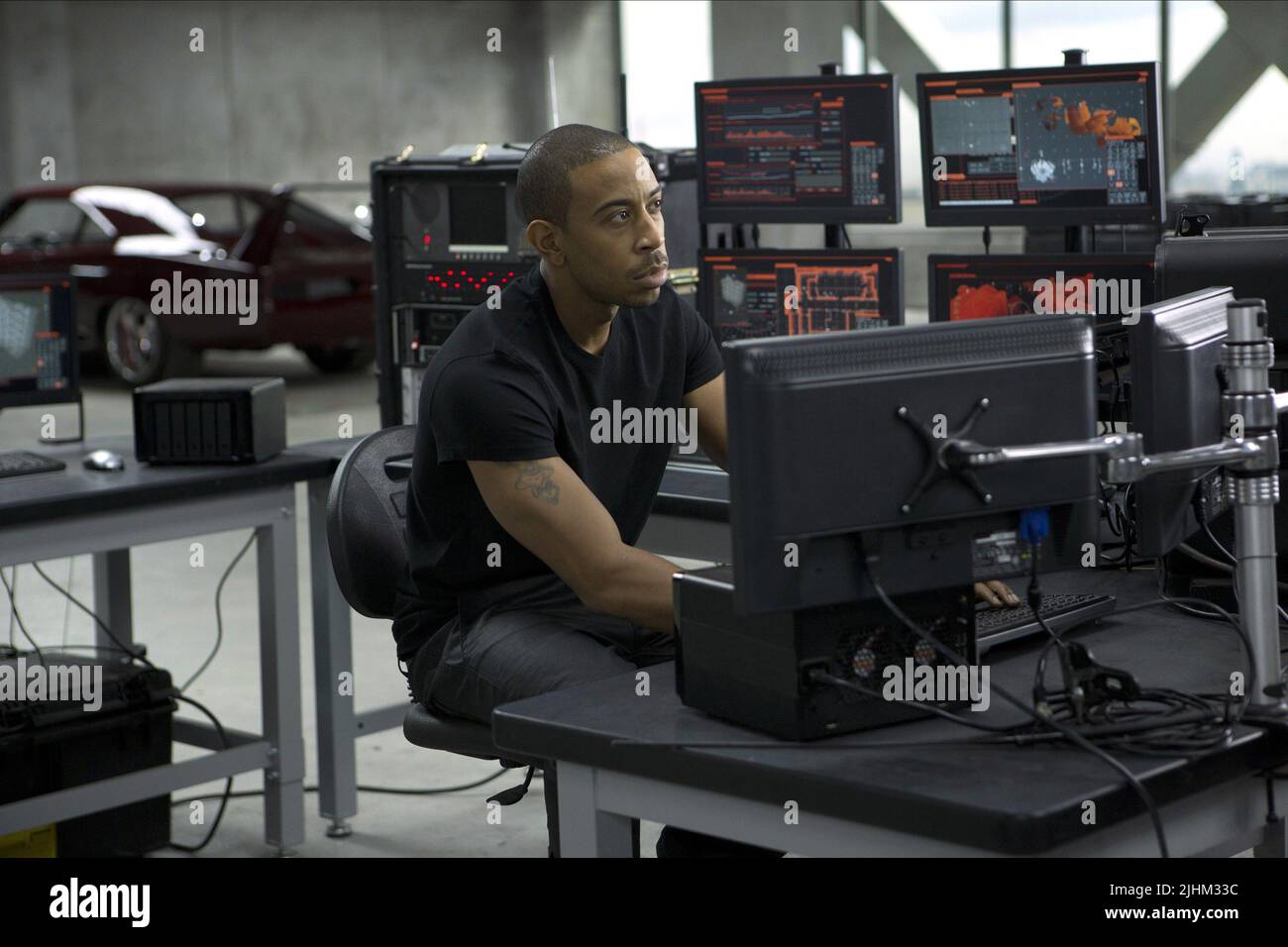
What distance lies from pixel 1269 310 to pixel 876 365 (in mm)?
806

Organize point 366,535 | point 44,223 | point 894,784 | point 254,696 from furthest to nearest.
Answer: point 44,223 < point 254,696 < point 366,535 < point 894,784

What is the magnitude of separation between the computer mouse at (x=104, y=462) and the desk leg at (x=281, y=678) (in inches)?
11.3

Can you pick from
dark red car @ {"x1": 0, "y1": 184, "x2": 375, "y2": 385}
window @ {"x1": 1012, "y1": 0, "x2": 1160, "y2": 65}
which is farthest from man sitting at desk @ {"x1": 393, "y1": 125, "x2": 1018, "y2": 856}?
window @ {"x1": 1012, "y1": 0, "x2": 1160, "y2": 65}

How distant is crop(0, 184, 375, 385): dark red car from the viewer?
27.5 feet

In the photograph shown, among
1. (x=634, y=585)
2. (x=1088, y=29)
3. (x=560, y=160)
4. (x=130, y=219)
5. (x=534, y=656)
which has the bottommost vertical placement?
(x=534, y=656)

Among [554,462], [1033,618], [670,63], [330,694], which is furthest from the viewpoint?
[670,63]

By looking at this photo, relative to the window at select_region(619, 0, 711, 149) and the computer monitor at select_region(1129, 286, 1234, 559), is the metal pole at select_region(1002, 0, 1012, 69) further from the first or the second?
the computer monitor at select_region(1129, 286, 1234, 559)

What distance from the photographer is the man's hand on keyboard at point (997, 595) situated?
1.94 m

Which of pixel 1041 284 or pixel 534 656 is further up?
pixel 1041 284

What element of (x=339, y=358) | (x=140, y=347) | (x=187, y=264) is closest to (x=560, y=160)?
(x=187, y=264)

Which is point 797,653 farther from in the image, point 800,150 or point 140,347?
point 140,347

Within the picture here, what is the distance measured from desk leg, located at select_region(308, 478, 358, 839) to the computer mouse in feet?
1.25

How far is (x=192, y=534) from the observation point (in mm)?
3104

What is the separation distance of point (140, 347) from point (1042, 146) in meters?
6.75
